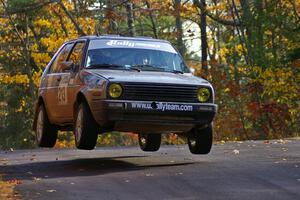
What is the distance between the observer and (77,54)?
12.0 m

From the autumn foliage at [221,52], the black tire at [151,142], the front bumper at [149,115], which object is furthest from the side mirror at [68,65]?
the autumn foliage at [221,52]

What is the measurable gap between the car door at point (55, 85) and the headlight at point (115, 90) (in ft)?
6.62

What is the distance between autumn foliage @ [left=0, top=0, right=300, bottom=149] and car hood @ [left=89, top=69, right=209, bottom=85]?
11300 mm

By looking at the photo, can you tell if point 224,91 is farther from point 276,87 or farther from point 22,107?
point 22,107

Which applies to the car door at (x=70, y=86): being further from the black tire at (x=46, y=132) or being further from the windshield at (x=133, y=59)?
the black tire at (x=46, y=132)

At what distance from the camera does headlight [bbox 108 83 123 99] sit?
10055mm

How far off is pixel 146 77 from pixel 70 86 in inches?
66.3

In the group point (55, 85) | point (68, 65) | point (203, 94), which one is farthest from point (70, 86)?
point (203, 94)

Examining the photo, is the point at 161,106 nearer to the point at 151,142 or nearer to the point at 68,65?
the point at 68,65

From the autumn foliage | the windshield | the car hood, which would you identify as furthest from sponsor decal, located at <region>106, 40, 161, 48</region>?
the autumn foliage

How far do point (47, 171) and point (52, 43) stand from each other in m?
24.1

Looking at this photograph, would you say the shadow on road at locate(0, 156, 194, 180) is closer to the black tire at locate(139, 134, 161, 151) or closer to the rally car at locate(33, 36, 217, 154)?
the rally car at locate(33, 36, 217, 154)

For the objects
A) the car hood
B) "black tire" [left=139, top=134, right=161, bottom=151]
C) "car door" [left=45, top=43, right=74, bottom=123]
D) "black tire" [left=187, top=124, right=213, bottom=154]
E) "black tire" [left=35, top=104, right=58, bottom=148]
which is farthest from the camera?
"black tire" [left=139, top=134, right=161, bottom=151]

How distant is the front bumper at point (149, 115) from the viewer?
1005cm
